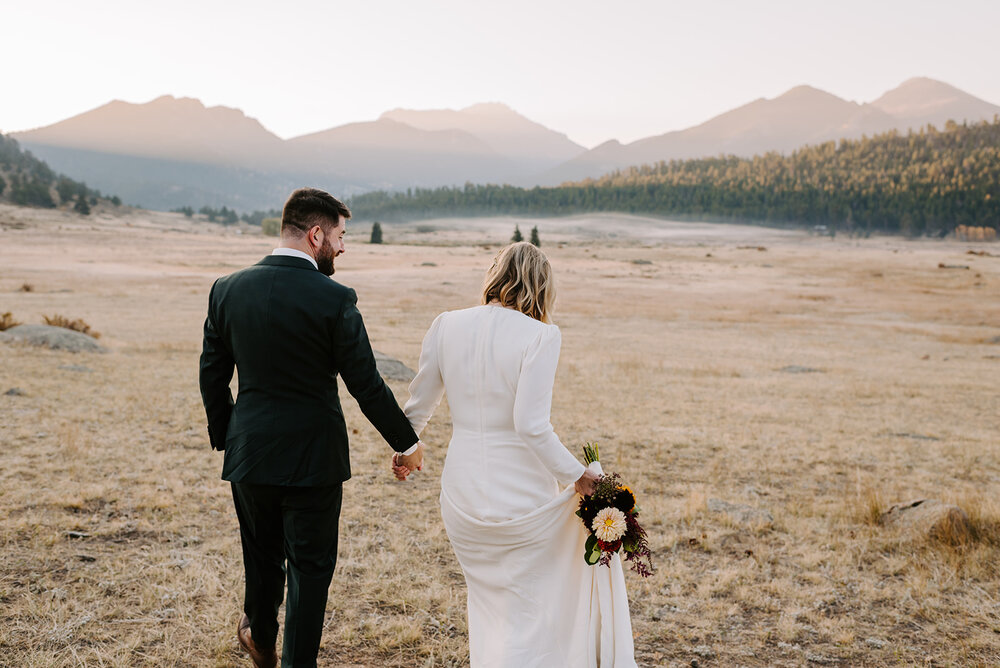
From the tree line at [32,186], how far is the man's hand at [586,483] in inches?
4582

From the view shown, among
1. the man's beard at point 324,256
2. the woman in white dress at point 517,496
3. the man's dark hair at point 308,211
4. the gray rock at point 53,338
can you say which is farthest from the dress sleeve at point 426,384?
the gray rock at point 53,338

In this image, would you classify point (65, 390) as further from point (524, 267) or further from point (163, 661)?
point (524, 267)

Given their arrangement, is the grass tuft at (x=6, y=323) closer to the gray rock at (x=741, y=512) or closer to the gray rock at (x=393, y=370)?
the gray rock at (x=393, y=370)

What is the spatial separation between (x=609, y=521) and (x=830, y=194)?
171 m

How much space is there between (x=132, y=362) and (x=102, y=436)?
20.4 feet

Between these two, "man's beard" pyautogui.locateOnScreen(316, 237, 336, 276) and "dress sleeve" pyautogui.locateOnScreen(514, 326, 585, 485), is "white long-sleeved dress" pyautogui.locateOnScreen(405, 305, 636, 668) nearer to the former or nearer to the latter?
"dress sleeve" pyautogui.locateOnScreen(514, 326, 585, 485)

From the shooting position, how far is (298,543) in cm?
369

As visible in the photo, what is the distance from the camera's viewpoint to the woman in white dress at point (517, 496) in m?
3.57

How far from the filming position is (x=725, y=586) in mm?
5840

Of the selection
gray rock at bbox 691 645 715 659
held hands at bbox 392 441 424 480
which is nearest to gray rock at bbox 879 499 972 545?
gray rock at bbox 691 645 715 659

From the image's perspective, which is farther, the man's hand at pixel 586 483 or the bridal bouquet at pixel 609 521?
the man's hand at pixel 586 483

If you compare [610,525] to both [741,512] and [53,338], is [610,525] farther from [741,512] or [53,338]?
[53,338]

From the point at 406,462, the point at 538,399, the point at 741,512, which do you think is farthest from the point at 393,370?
the point at 538,399

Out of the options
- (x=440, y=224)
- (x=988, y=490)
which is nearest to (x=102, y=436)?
(x=988, y=490)
